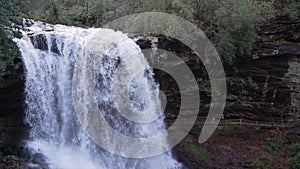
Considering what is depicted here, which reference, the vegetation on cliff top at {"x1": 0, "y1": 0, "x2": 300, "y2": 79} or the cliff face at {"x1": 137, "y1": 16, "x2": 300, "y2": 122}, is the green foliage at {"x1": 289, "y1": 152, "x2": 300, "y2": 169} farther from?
the vegetation on cliff top at {"x1": 0, "y1": 0, "x2": 300, "y2": 79}

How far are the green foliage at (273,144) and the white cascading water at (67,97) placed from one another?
3.77 metres

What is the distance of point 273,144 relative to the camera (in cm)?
1388

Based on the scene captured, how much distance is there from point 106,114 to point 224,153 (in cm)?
448

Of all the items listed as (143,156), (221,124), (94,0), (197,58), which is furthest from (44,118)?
(94,0)

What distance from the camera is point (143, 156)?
12414mm

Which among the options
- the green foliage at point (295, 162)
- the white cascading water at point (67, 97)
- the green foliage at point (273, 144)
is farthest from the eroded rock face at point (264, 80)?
the white cascading water at point (67, 97)

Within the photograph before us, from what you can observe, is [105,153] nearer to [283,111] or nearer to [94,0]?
[283,111]

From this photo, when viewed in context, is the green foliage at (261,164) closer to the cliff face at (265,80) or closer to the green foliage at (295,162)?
the green foliage at (295,162)

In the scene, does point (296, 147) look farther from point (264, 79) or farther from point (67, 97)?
point (67, 97)

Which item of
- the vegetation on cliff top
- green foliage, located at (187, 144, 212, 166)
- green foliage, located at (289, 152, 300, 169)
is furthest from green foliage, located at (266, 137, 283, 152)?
the vegetation on cliff top

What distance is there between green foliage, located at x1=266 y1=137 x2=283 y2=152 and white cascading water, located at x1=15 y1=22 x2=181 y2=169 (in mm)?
3765

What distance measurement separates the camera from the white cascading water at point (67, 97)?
11367mm

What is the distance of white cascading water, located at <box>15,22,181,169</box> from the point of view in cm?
1137

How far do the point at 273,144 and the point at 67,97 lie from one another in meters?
7.55
